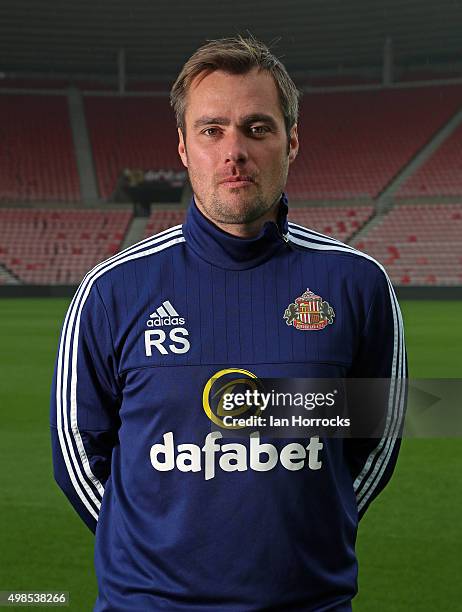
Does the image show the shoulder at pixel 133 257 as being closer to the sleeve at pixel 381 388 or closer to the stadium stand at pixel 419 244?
the sleeve at pixel 381 388

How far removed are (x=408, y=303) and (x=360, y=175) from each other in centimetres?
1102

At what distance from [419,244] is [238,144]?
2894 centimetres

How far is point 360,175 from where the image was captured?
3488 centimetres

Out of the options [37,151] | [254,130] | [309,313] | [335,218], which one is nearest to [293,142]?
[254,130]

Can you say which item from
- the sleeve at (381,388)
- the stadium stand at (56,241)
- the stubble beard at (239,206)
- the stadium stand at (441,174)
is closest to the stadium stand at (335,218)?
the stadium stand at (441,174)

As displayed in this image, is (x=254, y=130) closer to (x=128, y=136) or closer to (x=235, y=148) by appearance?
(x=235, y=148)

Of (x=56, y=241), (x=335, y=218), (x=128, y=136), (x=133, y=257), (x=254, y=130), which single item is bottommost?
(x=133, y=257)

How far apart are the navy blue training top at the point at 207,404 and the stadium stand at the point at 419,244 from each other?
26.4 meters

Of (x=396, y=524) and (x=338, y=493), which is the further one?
(x=396, y=524)

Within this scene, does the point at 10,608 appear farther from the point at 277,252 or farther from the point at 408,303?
the point at 408,303

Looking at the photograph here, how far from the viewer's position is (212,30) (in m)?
35.9

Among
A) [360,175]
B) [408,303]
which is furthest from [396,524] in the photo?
[360,175]

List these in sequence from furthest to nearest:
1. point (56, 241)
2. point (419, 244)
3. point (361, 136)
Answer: point (361, 136), point (56, 241), point (419, 244)

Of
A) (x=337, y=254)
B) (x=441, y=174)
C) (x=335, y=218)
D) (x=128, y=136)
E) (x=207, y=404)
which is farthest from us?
(x=128, y=136)
